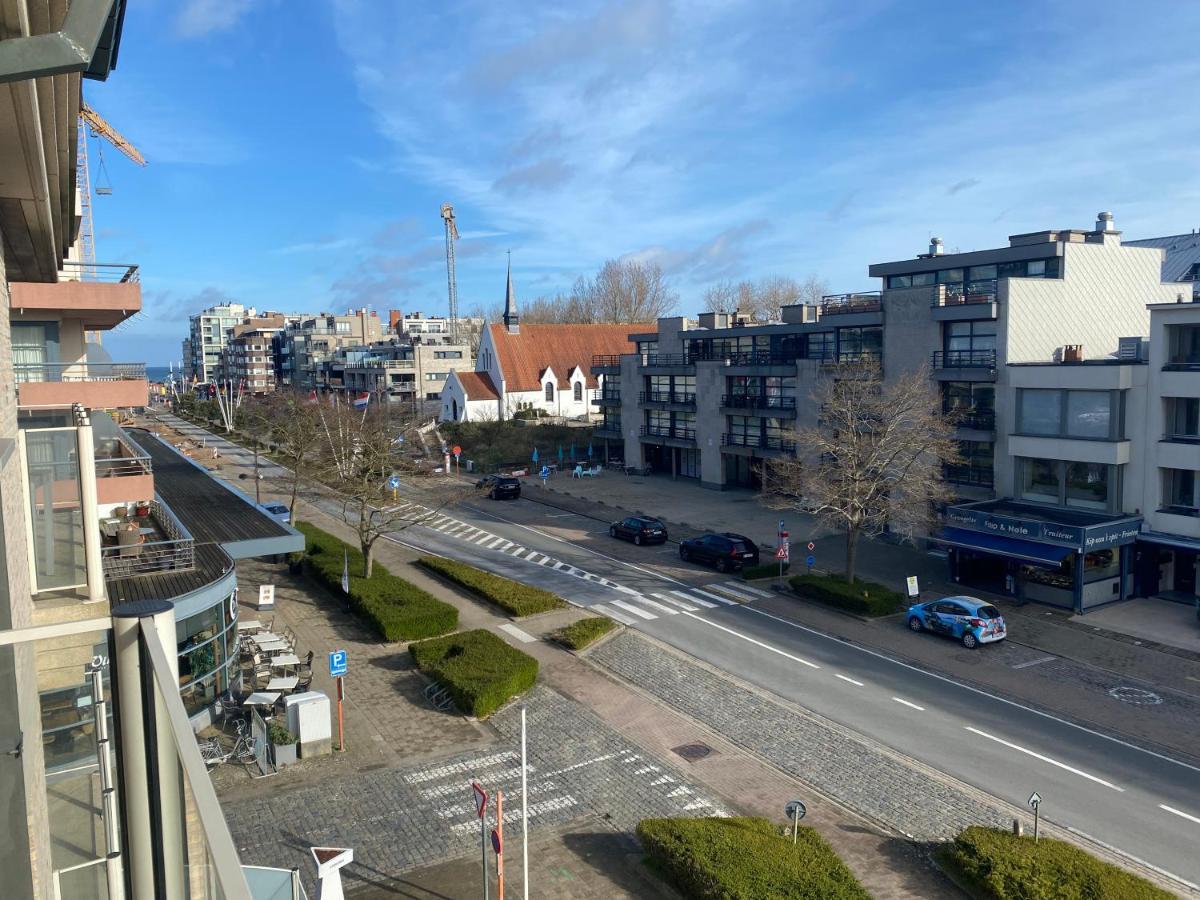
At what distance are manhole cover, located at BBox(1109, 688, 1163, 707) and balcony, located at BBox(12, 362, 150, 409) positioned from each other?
23.4 metres

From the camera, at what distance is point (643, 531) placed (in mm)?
37344

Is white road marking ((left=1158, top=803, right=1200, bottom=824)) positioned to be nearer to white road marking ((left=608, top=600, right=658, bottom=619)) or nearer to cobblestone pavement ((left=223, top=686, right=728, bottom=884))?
cobblestone pavement ((left=223, top=686, right=728, bottom=884))

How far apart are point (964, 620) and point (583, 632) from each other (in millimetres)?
10262

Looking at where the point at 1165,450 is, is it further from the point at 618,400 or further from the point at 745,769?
the point at 618,400

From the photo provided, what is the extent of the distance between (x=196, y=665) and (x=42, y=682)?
613 inches

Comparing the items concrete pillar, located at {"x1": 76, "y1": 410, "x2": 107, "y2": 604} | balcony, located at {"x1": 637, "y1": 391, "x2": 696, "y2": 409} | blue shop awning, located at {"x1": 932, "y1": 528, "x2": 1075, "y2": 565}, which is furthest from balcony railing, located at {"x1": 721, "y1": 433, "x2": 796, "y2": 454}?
concrete pillar, located at {"x1": 76, "y1": 410, "x2": 107, "y2": 604}

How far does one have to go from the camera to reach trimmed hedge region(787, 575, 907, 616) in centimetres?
2723

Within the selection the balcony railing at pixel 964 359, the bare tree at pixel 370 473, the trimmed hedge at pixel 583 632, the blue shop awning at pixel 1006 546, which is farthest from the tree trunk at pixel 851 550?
the bare tree at pixel 370 473

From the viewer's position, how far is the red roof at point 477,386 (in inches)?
3046

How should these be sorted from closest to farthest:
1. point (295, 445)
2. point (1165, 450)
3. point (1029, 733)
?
point (1029, 733) → point (1165, 450) → point (295, 445)

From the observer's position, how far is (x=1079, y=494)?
97.7 ft

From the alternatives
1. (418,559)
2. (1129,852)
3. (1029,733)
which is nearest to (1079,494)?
(1029,733)

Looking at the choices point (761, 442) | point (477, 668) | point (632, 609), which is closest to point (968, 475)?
point (632, 609)

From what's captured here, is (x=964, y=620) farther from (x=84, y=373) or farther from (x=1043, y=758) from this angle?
(x=84, y=373)
